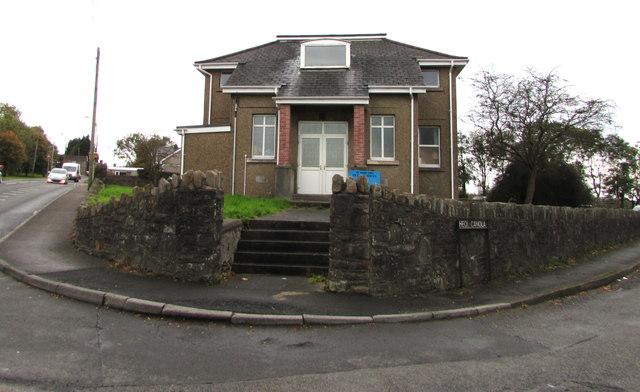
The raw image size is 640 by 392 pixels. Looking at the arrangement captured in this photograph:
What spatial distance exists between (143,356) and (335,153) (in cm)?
1316

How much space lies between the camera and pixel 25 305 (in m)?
6.05

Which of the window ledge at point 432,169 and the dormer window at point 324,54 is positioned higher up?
the dormer window at point 324,54

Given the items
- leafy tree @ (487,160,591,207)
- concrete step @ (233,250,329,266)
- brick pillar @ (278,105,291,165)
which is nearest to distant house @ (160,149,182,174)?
brick pillar @ (278,105,291,165)

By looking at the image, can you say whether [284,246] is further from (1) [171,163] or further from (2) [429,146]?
(1) [171,163]

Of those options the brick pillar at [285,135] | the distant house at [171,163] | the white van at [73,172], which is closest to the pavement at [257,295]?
the brick pillar at [285,135]

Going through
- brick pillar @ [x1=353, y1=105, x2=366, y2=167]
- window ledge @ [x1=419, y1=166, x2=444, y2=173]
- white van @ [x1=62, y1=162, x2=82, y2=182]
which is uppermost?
white van @ [x1=62, y1=162, x2=82, y2=182]

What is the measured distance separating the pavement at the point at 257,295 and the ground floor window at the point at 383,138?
321 inches

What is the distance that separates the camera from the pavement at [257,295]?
225 inches

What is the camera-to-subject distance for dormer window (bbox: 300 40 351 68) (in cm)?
1814

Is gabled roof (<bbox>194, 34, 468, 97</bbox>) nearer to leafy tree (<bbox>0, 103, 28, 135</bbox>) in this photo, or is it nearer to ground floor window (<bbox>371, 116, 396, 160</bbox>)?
ground floor window (<bbox>371, 116, 396, 160</bbox>)

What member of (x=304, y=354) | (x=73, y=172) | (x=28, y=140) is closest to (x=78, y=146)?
(x=28, y=140)

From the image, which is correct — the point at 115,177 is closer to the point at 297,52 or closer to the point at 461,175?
the point at 297,52

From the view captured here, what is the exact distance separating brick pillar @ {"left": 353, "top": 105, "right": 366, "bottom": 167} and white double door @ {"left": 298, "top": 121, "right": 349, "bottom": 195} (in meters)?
0.93

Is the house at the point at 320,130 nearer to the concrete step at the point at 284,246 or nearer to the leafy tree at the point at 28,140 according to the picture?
the concrete step at the point at 284,246
